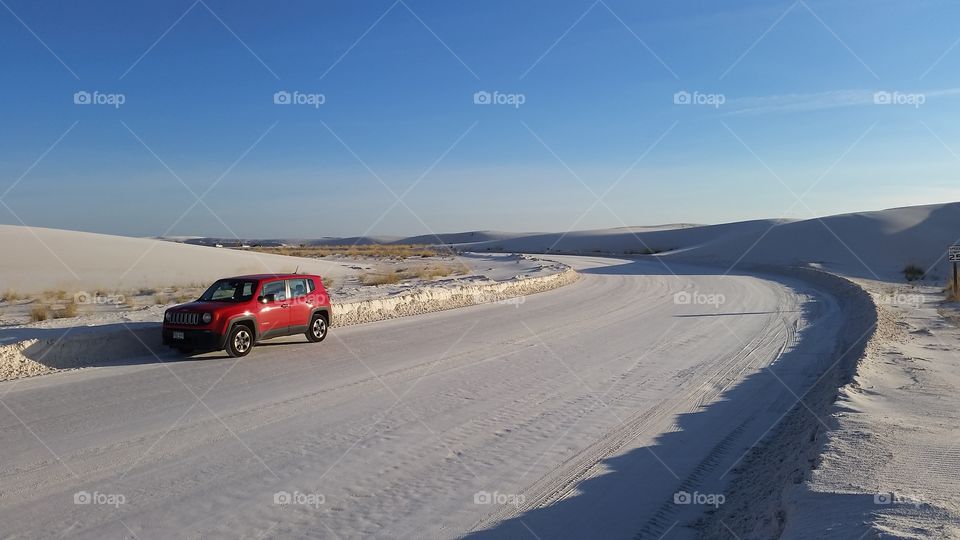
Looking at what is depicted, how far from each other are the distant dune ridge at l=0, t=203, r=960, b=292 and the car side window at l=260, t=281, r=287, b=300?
71.0 ft

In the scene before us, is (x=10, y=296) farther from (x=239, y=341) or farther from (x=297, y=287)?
(x=239, y=341)

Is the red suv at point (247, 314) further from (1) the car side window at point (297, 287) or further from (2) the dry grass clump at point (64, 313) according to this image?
(2) the dry grass clump at point (64, 313)

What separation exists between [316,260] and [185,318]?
5023 centimetres

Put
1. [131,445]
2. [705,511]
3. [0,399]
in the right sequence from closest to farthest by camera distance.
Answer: [705,511], [131,445], [0,399]

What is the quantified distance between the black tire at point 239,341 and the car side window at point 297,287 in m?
1.69

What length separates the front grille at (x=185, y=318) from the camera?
1384 centimetres

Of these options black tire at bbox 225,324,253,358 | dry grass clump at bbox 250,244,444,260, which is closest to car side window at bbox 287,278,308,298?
black tire at bbox 225,324,253,358

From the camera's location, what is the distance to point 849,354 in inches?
546

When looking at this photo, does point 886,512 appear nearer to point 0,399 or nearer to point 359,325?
point 0,399

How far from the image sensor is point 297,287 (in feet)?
53.8

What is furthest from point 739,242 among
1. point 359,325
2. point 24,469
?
point 24,469

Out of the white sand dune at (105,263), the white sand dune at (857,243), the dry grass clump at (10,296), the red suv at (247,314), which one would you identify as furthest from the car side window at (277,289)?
the white sand dune at (857,243)

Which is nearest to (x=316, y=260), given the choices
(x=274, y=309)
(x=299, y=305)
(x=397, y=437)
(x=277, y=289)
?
(x=299, y=305)

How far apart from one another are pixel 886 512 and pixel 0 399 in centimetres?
1085
